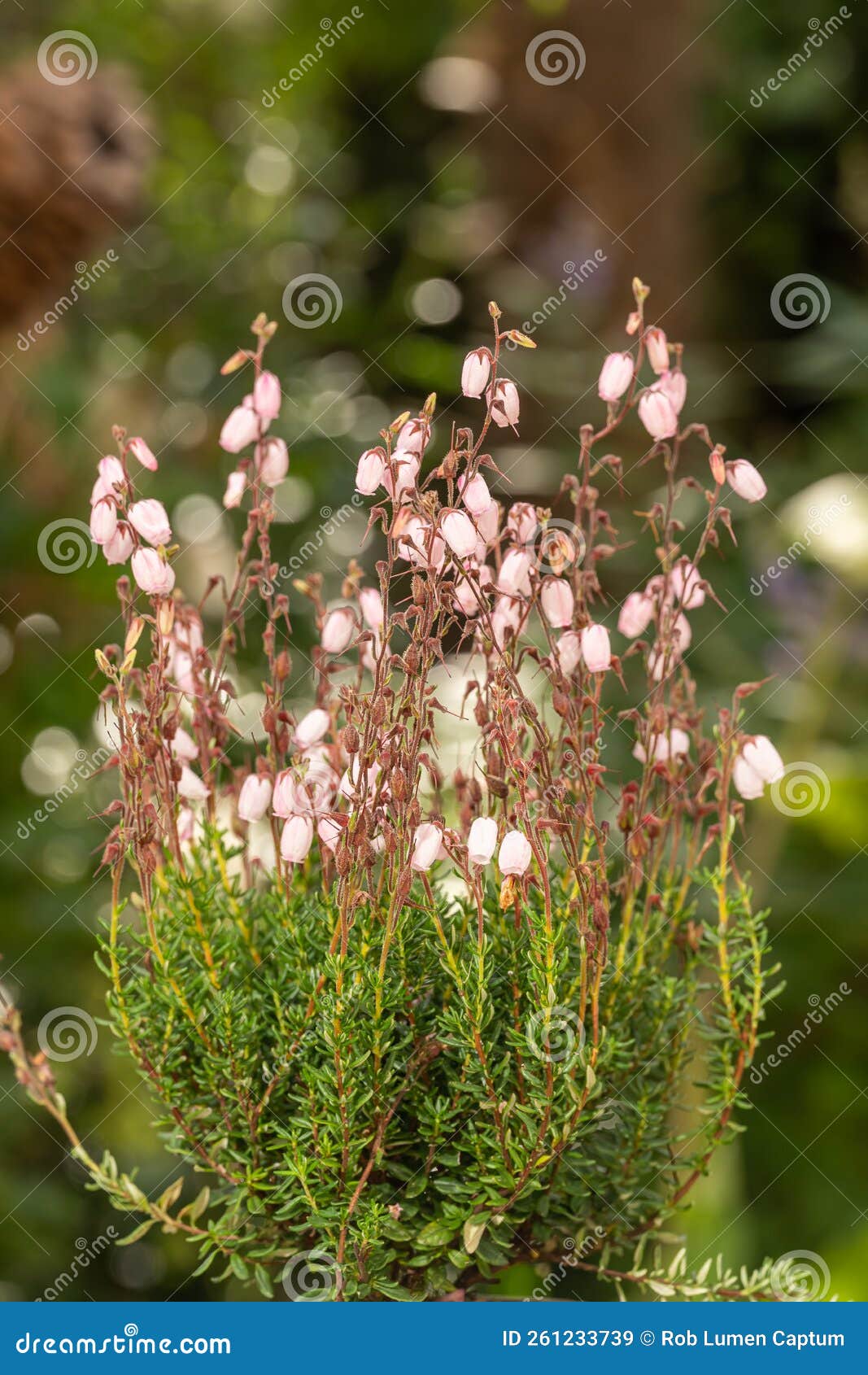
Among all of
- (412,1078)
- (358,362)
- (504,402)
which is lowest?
(412,1078)

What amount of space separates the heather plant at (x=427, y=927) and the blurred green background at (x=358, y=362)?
2.04ft

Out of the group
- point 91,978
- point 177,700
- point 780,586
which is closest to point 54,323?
point 91,978

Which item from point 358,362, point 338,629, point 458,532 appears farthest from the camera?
point 358,362

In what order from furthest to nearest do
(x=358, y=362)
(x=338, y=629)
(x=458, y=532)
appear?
(x=358, y=362) < (x=338, y=629) < (x=458, y=532)

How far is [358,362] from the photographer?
6.27 feet

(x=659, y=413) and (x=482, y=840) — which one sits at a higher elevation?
(x=659, y=413)

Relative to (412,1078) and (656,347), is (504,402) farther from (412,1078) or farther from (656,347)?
(412,1078)

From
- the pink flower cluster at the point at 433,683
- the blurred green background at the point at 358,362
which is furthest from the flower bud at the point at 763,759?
the blurred green background at the point at 358,362

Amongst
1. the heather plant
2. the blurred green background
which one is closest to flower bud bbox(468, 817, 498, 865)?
the heather plant

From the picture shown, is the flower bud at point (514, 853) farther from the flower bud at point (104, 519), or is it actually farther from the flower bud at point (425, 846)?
the flower bud at point (104, 519)

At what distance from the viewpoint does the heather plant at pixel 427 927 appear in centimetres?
47

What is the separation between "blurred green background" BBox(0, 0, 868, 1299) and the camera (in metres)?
1.44

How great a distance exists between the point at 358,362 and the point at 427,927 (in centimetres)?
153

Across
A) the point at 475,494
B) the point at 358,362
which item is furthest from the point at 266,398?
the point at 358,362
